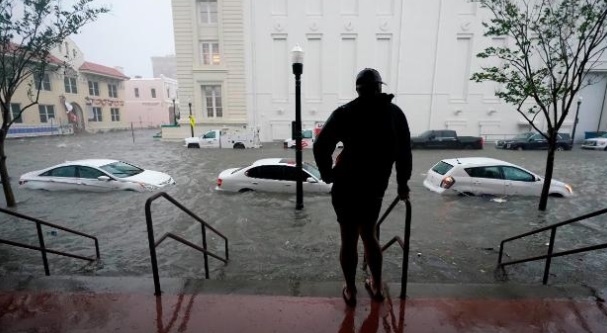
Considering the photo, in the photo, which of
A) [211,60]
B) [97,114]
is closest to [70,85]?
[97,114]

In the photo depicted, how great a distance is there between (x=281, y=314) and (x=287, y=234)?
14.4 feet

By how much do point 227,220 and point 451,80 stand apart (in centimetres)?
2569

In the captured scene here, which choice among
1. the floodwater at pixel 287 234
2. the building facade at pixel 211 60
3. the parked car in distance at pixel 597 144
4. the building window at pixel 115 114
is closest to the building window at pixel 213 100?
the building facade at pixel 211 60

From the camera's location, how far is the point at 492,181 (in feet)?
32.2

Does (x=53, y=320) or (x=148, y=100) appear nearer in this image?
(x=53, y=320)

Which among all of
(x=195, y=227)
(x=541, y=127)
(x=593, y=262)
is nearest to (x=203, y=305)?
(x=195, y=227)

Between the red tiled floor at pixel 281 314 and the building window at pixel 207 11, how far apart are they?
28420 mm

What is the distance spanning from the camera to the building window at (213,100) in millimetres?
27922

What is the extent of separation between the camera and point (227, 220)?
8148 mm

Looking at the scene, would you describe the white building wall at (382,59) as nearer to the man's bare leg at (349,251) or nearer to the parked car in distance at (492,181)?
the parked car in distance at (492,181)

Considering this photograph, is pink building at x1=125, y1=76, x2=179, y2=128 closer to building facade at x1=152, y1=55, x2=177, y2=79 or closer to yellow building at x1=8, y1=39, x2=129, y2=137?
yellow building at x1=8, y1=39, x2=129, y2=137

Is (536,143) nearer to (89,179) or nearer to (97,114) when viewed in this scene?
(89,179)

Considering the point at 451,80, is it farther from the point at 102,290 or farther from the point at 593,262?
the point at 102,290

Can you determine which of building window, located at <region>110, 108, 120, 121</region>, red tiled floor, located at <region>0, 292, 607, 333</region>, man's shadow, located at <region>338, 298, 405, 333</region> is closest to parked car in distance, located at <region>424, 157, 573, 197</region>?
red tiled floor, located at <region>0, 292, 607, 333</region>
